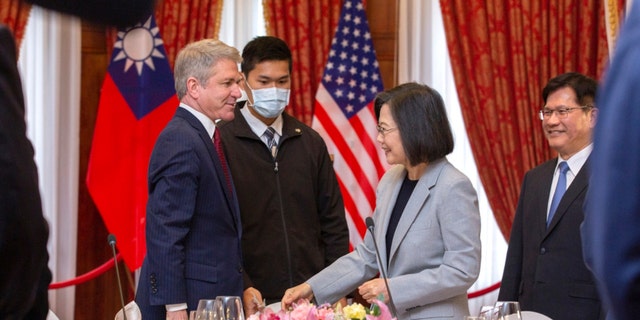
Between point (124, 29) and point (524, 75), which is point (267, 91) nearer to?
point (524, 75)

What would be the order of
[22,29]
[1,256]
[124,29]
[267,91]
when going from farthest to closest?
[22,29], [267,91], [1,256], [124,29]

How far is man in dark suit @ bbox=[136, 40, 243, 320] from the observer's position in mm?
4055

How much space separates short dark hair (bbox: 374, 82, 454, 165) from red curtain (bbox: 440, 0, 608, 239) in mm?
3248

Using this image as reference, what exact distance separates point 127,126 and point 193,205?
9.34ft

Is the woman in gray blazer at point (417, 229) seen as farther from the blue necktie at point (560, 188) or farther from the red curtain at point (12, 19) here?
the red curtain at point (12, 19)

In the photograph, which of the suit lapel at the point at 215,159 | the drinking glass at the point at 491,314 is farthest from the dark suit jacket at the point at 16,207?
the suit lapel at the point at 215,159

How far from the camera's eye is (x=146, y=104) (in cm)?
680

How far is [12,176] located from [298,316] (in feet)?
5.57

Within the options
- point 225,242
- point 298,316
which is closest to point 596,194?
point 298,316

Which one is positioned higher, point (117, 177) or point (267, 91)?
point (267, 91)

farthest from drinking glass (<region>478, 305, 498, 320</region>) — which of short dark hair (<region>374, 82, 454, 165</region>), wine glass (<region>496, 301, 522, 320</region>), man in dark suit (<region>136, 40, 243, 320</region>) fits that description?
man in dark suit (<region>136, 40, 243, 320</region>)

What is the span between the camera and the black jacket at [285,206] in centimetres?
482

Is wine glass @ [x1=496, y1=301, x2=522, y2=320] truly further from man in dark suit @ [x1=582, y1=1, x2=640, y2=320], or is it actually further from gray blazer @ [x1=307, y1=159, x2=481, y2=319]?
man in dark suit @ [x1=582, y1=1, x2=640, y2=320]

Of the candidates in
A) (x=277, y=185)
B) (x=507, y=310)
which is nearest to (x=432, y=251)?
(x=507, y=310)
